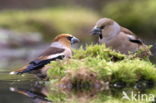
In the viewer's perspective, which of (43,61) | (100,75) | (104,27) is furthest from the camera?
(104,27)

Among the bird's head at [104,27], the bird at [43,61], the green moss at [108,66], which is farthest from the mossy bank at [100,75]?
the bird's head at [104,27]

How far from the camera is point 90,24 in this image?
1347 inches

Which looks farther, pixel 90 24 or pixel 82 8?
pixel 82 8

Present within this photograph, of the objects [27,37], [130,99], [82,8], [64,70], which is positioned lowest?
[130,99]

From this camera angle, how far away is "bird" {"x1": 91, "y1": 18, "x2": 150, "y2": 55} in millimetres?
12281

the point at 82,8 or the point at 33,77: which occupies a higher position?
the point at 82,8

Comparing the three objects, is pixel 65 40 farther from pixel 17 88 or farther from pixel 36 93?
pixel 36 93

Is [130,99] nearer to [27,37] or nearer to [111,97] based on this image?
[111,97]

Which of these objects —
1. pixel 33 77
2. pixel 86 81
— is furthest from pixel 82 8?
pixel 86 81

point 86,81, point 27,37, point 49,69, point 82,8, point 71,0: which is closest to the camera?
point 86,81

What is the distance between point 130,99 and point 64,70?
1997 millimetres

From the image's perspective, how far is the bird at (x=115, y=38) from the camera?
12281 mm

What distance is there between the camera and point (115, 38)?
1234 cm

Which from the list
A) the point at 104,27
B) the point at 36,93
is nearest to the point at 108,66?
the point at 36,93
